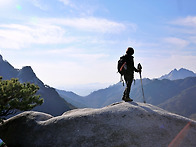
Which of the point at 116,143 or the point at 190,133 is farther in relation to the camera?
the point at 190,133

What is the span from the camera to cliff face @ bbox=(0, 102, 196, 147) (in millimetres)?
12852

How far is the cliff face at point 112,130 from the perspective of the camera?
12852 millimetres

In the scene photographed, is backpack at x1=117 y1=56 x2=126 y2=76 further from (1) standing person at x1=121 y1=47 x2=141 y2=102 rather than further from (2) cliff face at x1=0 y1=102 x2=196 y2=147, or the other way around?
(2) cliff face at x1=0 y1=102 x2=196 y2=147

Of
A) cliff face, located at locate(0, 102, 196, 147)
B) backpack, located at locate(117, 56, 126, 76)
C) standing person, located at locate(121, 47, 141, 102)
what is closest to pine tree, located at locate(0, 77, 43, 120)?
cliff face, located at locate(0, 102, 196, 147)

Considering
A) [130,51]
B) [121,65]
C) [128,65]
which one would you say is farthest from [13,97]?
[130,51]

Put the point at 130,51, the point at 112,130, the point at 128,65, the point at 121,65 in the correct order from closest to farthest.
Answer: the point at 112,130 < the point at 130,51 < the point at 128,65 < the point at 121,65

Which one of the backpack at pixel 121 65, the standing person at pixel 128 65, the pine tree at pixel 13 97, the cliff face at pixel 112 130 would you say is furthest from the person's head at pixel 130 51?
the pine tree at pixel 13 97

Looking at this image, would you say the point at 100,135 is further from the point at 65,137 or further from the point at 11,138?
the point at 11,138

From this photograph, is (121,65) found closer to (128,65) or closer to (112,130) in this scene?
(128,65)

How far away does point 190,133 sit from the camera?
13.8 meters

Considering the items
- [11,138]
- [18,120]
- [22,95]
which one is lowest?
[11,138]

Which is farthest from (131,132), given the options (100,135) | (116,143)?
(100,135)

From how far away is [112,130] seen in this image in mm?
13391

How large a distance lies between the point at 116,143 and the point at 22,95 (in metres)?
10.7
